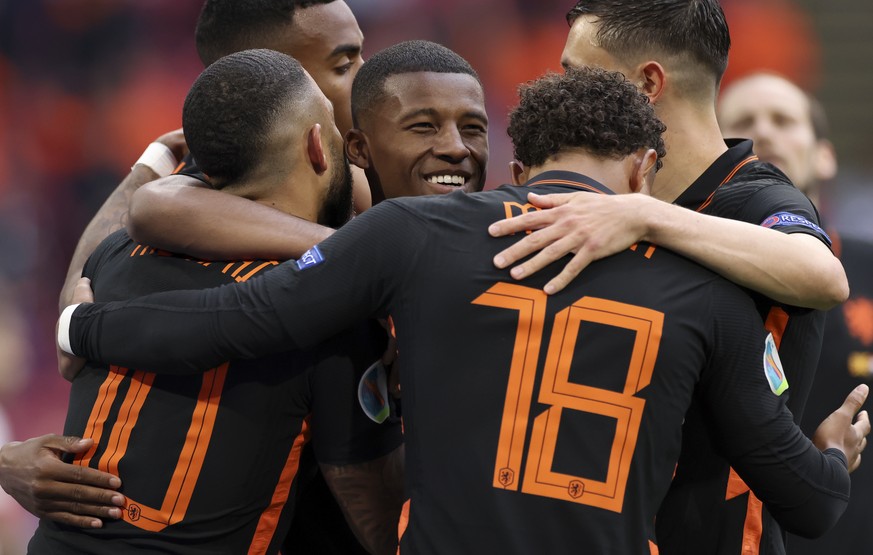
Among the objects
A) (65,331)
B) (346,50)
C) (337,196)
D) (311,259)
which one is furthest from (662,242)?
(346,50)

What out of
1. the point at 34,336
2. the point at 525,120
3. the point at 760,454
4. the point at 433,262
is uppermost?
the point at 525,120

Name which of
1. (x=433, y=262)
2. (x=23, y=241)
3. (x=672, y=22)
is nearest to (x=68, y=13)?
(x=23, y=241)

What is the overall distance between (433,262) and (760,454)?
83 cm

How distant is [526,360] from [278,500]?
2.57 feet

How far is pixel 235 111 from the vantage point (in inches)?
102

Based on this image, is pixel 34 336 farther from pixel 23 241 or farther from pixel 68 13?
pixel 68 13

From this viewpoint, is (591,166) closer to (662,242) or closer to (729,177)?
(662,242)

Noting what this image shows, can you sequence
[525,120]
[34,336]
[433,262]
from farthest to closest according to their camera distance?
1. [34,336]
2. [525,120]
3. [433,262]

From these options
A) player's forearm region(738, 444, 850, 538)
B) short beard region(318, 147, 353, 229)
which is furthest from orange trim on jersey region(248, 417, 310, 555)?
player's forearm region(738, 444, 850, 538)

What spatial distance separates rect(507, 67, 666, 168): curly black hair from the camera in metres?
2.38

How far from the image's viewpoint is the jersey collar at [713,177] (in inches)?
113

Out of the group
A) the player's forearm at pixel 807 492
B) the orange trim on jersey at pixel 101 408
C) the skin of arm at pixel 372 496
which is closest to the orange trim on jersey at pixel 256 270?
the orange trim on jersey at pixel 101 408

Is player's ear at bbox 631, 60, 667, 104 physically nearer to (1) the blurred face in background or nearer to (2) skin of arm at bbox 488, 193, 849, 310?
(2) skin of arm at bbox 488, 193, 849, 310

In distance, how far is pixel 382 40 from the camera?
8.55m
